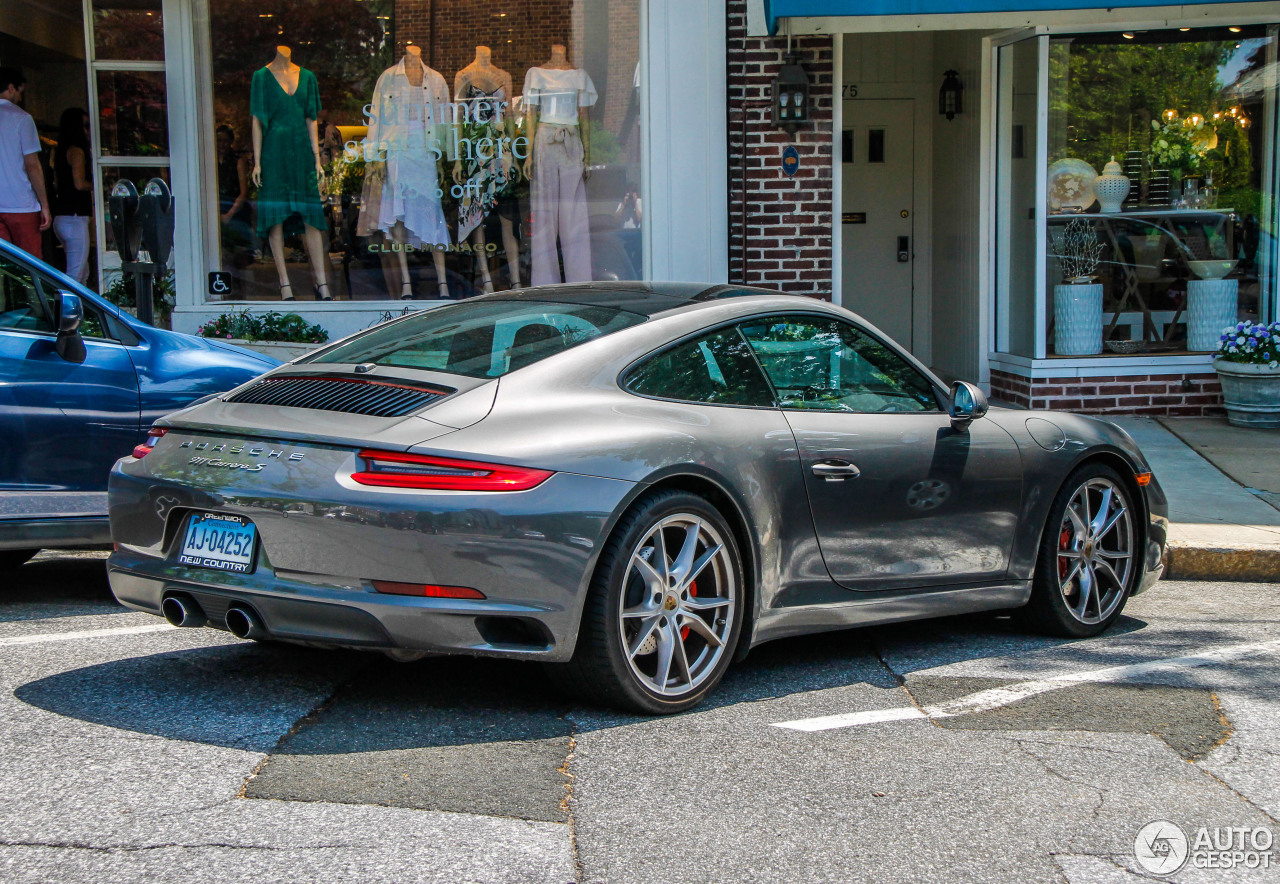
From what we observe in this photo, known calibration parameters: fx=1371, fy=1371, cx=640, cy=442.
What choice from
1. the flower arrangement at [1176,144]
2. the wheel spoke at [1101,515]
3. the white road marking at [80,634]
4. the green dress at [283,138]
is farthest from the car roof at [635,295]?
the flower arrangement at [1176,144]

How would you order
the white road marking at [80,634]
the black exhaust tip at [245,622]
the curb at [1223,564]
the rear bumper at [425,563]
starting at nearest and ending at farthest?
the rear bumper at [425,563] < the black exhaust tip at [245,622] < the white road marking at [80,634] < the curb at [1223,564]

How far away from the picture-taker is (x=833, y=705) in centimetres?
457

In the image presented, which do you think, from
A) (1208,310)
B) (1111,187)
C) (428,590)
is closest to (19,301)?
(428,590)

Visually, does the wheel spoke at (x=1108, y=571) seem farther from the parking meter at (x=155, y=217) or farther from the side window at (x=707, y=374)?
the parking meter at (x=155, y=217)

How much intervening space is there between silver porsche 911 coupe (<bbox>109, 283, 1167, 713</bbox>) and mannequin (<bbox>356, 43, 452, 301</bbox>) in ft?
21.1

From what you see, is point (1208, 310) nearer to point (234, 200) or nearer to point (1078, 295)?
point (1078, 295)

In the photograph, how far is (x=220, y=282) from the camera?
11312 mm

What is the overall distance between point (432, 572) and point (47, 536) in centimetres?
261

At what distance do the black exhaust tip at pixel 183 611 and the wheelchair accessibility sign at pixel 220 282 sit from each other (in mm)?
7560

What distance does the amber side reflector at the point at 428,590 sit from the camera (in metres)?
3.90

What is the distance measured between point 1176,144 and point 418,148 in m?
6.17

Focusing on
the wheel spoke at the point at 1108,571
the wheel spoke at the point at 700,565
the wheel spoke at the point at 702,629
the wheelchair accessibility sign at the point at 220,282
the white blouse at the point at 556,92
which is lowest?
the wheel spoke at the point at 1108,571

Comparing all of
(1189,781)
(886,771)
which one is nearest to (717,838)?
(886,771)

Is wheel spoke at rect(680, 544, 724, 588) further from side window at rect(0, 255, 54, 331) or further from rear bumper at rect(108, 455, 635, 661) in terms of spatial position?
side window at rect(0, 255, 54, 331)
